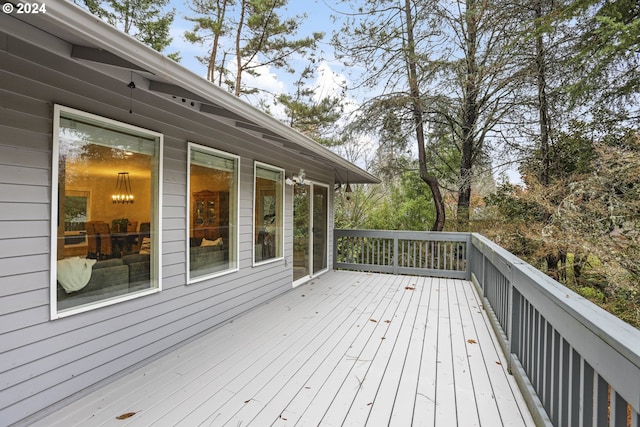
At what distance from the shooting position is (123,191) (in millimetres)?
2662

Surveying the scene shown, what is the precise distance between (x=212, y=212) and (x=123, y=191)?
1.08 metres

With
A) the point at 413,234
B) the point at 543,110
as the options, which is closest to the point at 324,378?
the point at 413,234

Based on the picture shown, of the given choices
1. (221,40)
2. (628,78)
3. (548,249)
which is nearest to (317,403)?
(548,249)

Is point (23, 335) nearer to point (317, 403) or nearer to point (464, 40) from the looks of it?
point (317, 403)

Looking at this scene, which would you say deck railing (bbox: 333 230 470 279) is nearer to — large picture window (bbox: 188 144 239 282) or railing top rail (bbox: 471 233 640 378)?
large picture window (bbox: 188 144 239 282)

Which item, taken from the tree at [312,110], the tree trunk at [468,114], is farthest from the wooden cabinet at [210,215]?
the tree at [312,110]

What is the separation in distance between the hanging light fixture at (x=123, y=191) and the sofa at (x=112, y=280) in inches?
18.7

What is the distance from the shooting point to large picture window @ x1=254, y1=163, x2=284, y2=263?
454 centimetres

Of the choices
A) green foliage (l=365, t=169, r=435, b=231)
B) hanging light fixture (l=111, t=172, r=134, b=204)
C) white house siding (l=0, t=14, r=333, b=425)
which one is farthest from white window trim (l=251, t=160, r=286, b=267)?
green foliage (l=365, t=169, r=435, b=231)

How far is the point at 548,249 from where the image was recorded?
603 centimetres

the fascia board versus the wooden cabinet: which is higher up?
the fascia board

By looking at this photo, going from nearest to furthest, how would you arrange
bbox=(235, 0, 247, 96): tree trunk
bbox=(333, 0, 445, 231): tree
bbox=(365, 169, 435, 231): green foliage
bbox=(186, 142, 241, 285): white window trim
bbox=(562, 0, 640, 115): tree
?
bbox=(186, 142, 241, 285): white window trim < bbox=(562, 0, 640, 115): tree < bbox=(333, 0, 445, 231): tree < bbox=(235, 0, 247, 96): tree trunk < bbox=(365, 169, 435, 231): green foliage

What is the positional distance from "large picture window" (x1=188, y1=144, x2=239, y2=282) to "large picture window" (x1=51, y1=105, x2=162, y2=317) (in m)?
0.47

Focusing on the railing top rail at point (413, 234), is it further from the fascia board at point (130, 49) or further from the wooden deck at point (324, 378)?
the fascia board at point (130, 49)
